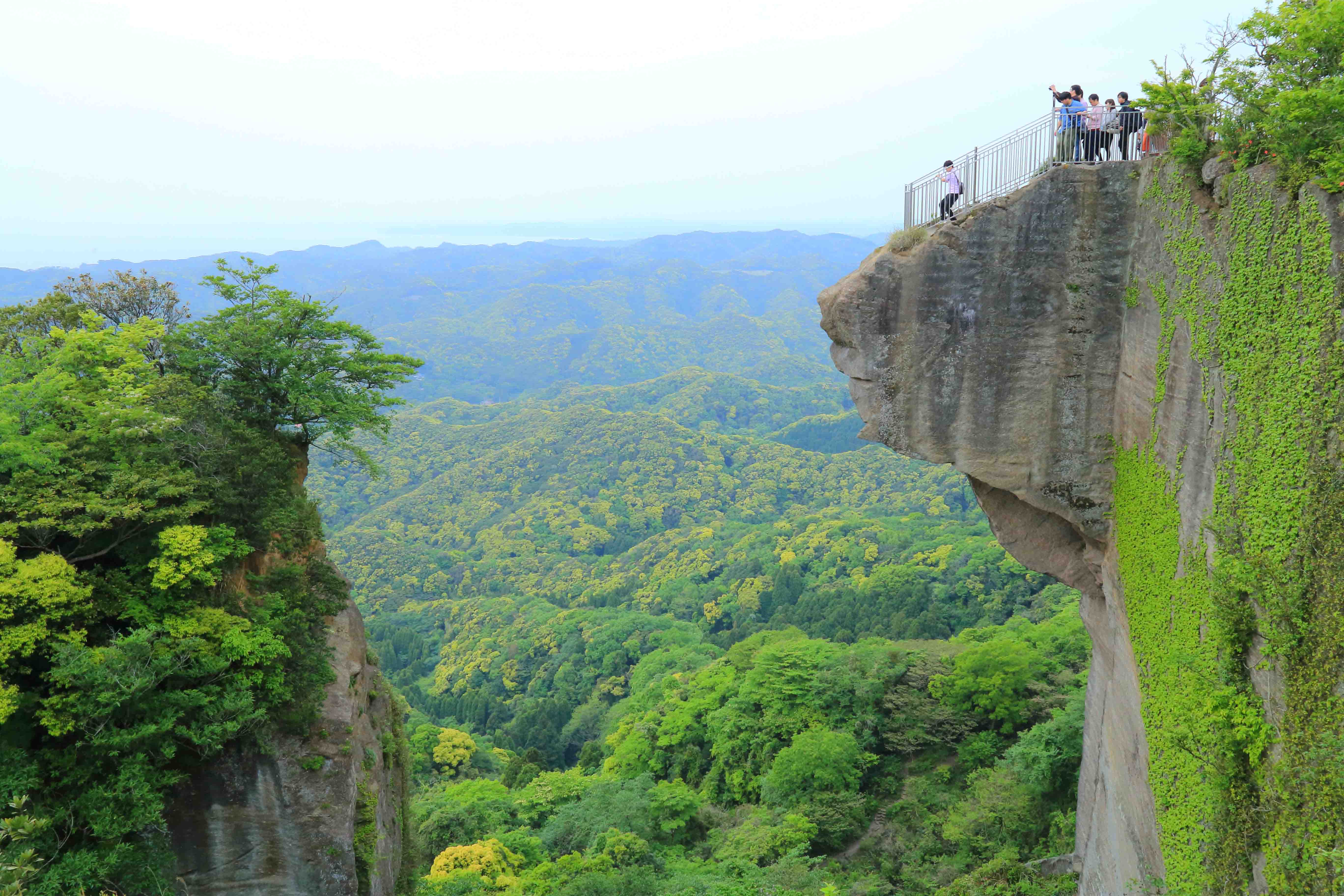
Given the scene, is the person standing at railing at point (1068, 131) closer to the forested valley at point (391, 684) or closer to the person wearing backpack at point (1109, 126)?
the person wearing backpack at point (1109, 126)

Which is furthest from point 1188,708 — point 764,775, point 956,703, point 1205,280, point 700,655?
point 700,655

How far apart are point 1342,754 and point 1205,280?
625 cm

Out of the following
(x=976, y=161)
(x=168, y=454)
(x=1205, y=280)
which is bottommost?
(x=168, y=454)

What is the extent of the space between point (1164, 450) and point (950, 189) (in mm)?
6250

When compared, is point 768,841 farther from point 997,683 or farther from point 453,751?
point 453,751

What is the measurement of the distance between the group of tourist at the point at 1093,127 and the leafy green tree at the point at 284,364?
1369cm

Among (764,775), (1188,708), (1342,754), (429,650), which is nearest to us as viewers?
(1342,754)

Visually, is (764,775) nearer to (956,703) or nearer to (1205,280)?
(956,703)

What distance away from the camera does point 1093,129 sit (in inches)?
541

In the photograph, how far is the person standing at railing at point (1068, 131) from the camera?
1384 centimetres

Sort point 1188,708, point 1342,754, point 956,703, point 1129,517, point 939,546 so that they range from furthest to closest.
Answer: point 939,546
point 956,703
point 1129,517
point 1188,708
point 1342,754

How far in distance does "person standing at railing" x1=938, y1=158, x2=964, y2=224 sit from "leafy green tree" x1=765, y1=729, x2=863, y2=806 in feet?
58.9

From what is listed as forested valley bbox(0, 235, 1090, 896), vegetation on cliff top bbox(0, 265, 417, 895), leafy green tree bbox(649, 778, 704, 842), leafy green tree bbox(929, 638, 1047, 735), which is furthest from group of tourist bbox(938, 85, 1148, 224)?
leafy green tree bbox(649, 778, 704, 842)

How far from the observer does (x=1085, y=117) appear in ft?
45.0
